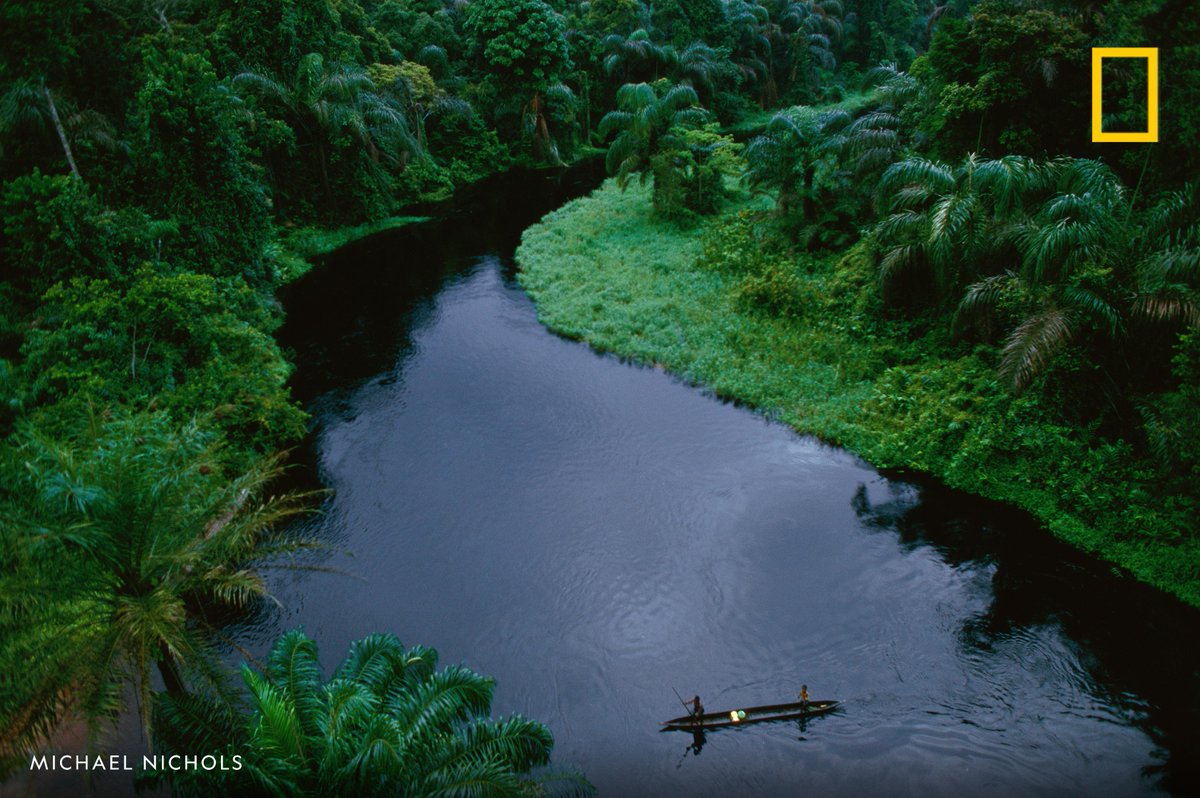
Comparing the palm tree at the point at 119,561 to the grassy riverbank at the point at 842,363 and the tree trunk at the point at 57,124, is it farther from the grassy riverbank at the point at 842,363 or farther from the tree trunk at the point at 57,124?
the tree trunk at the point at 57,124

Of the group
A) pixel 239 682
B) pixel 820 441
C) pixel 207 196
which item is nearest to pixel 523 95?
pixel 207 196

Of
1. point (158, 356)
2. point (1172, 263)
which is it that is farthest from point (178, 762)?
point (1172, 263)

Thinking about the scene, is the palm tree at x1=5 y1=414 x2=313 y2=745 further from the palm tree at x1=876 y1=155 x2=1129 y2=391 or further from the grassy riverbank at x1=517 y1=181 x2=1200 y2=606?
the palm tree at x1=876 y1=155 x2=1129 y2=391

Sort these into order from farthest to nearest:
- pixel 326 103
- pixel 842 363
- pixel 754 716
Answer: pixel 326 103 → pixel 842 363 → pixel 754 716

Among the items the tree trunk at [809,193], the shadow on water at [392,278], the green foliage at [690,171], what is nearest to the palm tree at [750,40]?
the shadow on water at [392,278]

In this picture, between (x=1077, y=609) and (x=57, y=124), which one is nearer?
(x=1077, y=609)

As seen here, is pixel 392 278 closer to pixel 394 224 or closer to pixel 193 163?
pixel 394 224

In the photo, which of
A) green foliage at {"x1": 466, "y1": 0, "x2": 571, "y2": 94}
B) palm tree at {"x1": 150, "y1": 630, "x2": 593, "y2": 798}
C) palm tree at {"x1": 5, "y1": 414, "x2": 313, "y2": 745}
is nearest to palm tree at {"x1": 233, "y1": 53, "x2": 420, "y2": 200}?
green foliage at {"x1": 466, "y1": 0, "x2": 571, "y2": 94}
